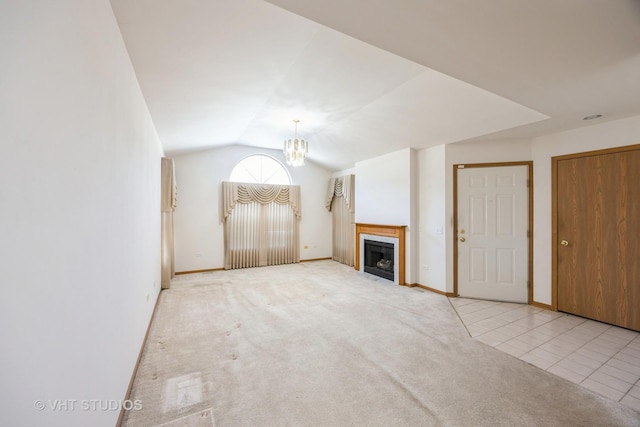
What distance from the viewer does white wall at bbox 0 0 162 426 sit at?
2.44 feet

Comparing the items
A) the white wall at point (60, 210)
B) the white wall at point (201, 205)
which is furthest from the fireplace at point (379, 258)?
the white wall at point (60, 210)

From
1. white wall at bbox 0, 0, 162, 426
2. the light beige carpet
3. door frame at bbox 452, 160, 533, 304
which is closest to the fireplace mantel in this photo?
door frame at bbox 452, 160, 533, 304

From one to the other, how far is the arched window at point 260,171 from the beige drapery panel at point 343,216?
1295mm

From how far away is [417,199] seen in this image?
4.84 m

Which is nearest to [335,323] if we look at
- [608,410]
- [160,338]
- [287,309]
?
[287,309]

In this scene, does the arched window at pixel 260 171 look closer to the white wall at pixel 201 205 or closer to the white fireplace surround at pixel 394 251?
the white wall at pixel 201 205

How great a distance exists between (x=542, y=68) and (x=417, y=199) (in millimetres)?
2980

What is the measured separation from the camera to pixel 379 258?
18.5 feet

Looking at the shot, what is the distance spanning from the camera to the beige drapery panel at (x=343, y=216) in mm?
6555

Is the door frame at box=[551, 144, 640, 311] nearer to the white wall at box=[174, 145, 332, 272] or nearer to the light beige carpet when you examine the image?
the light beige carpet

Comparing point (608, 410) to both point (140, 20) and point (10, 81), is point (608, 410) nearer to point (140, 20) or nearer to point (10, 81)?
point (10, 81)

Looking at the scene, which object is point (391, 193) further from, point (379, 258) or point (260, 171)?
point (260, 171)

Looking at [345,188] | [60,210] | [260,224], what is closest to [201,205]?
[260,224]

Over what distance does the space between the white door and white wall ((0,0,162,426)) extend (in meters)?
4.45
